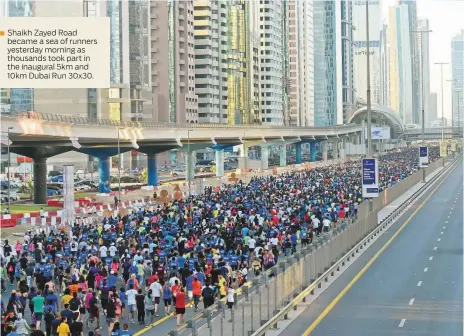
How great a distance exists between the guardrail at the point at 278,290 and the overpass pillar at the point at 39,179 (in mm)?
39005

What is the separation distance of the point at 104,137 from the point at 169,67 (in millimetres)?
97303

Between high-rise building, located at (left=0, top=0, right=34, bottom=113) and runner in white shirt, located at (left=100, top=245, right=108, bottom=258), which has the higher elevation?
high-rise building, located at (left=0, top=0, right=34, bottom=113)

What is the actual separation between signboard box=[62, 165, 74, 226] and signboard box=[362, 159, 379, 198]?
14174 millimetres

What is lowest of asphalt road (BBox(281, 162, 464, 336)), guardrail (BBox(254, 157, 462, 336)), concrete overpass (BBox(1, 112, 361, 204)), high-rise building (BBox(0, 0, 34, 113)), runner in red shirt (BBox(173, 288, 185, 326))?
asphalt road (BBox(281, 162, 464, 336))

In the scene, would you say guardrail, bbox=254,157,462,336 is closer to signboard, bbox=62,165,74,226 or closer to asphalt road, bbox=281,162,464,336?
asphalt road, bbox=281,162,464,336

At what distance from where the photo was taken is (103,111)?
483 feet

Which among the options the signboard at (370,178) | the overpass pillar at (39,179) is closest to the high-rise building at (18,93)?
the overpass pillar at (39,179)

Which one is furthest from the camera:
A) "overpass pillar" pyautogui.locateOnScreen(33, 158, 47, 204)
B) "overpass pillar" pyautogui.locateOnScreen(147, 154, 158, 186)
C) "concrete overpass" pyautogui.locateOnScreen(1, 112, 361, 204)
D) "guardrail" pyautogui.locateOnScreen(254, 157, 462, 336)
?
"overpass pillar" pyautogui.locateOnScreen(147, 154, 158, 186)

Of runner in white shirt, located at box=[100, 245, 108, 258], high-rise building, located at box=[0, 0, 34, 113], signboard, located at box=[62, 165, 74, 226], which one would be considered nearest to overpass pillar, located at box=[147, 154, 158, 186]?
high-rise building, located at box=[0, 0, 34, 113]

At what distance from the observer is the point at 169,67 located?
174 meters

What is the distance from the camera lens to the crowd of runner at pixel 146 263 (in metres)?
22.8

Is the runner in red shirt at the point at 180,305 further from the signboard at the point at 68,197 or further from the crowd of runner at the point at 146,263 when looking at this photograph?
the signboard at the point at 68,197

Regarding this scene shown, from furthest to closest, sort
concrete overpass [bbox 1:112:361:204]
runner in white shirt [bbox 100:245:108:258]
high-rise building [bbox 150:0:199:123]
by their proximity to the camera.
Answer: high-rise building [bbox 150:0:199:123] → concrete overpass [bbox 1:112:361:204] → runner in white shirt [bbox 100:245:108:258]

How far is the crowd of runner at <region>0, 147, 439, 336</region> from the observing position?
898 inches
